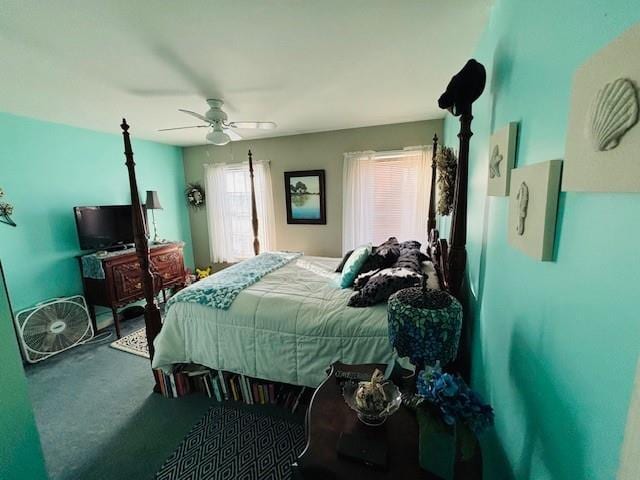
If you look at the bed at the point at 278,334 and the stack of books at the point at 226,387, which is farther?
the stack of books at the point at 226,387

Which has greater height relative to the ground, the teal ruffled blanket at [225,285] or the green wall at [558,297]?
the green wall at [558,297]

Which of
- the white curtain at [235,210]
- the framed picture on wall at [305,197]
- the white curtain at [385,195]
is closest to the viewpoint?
the white curtain at [385,195]

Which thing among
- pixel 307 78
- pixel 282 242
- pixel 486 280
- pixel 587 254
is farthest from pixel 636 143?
pixel 282 242

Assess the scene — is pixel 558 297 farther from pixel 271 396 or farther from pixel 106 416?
pixel 106 416

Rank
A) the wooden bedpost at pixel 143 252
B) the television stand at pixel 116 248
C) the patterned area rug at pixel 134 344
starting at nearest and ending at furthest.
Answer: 1. the wooden bedpost at pixel 143 252
2. the patterned area rug at pixel 134 344
3. the television stand at pixel 116 248

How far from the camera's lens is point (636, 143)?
35cm

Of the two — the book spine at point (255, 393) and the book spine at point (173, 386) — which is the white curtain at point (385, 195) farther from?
the book spine at point (173, 386)

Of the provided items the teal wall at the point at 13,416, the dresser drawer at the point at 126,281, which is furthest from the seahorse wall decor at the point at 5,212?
the teal wall at the point at 13,416

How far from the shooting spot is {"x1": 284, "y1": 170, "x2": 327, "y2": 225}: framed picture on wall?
3771mm

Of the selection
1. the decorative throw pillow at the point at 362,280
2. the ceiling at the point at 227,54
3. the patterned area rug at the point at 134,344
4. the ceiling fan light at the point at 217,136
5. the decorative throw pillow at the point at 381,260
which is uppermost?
the ceiling at the point at 227,54

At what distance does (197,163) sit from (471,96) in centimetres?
430

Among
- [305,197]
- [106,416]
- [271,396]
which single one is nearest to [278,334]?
[271,396]

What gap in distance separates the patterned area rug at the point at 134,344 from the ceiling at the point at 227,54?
2.38m

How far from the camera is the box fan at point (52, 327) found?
2.47 metres
